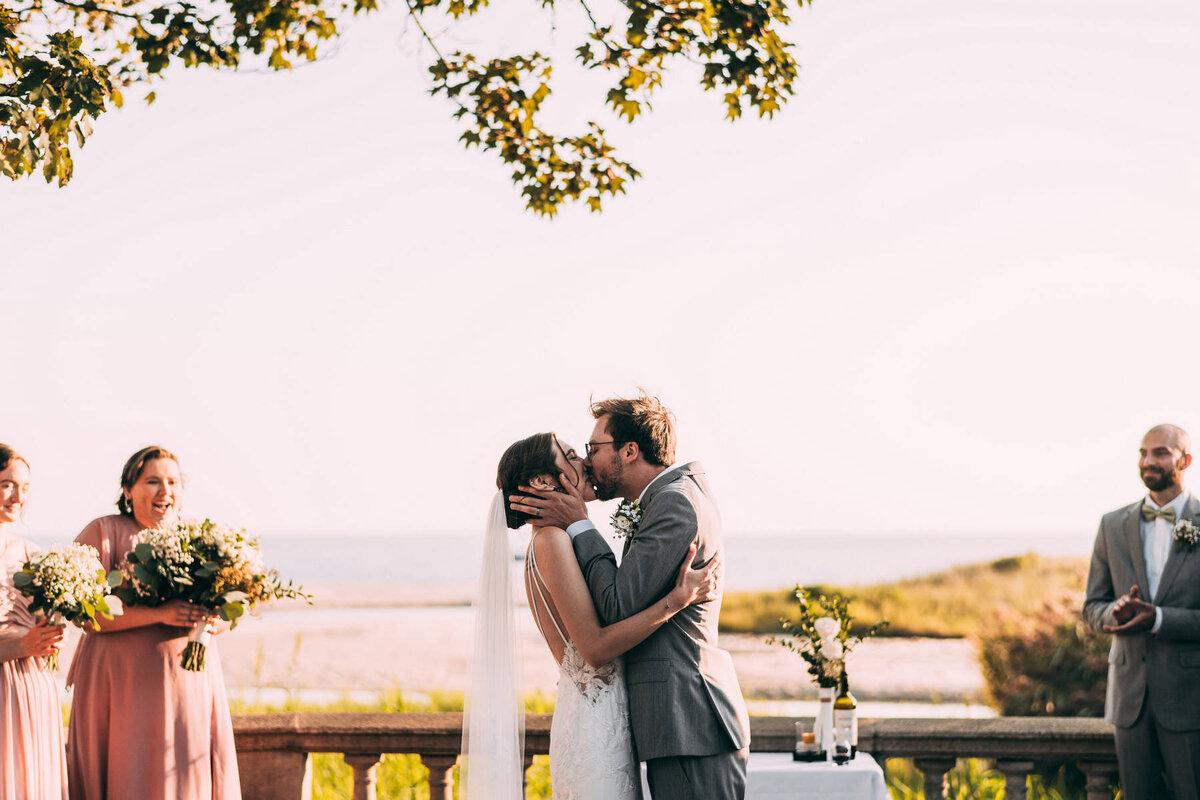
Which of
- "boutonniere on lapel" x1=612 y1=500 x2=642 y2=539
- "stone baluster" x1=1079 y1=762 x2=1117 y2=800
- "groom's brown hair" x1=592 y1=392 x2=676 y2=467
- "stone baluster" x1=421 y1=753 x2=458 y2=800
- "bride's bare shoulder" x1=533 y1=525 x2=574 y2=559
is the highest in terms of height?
"groom's brown hair" x1=592 y1=392 x2=676 y2=467

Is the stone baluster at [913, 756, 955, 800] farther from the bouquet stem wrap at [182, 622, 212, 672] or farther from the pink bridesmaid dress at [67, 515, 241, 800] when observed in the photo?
the bouquet stem wrap at [182, 622, 212, 672]

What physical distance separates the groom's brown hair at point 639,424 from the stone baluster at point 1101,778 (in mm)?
2671

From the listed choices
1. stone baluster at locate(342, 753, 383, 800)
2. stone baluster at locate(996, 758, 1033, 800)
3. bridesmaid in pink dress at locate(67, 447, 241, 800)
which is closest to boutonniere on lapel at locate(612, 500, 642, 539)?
bridesmaid in pink dress at locate(67, 447, 241, 800)

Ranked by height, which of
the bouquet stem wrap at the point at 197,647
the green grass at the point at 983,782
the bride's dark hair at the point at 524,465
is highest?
the bride's dark hair at the point at 524,465

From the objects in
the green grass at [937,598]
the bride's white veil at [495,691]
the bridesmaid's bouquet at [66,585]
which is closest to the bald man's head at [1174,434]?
the bride's white veil at [495,691]

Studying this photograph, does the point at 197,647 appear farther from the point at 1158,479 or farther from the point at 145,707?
the point at 1158,479

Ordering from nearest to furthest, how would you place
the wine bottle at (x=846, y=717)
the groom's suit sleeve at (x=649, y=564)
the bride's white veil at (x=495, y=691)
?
the groom's suit sleeve at (x=649, y=564)
the bride's white veil at (x=495, y=691)
the wine bottle at (x=846, y=717)

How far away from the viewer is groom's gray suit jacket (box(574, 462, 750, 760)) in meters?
3.64

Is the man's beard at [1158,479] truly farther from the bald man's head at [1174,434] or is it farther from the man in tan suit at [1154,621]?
the bald man's head at [1174,434]

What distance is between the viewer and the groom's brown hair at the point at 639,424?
12.6 feet

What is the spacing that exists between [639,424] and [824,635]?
1524 mm

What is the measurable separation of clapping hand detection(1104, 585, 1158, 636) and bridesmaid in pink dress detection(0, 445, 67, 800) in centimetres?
427

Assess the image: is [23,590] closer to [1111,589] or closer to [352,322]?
[1111,589]

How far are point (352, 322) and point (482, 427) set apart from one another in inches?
236
